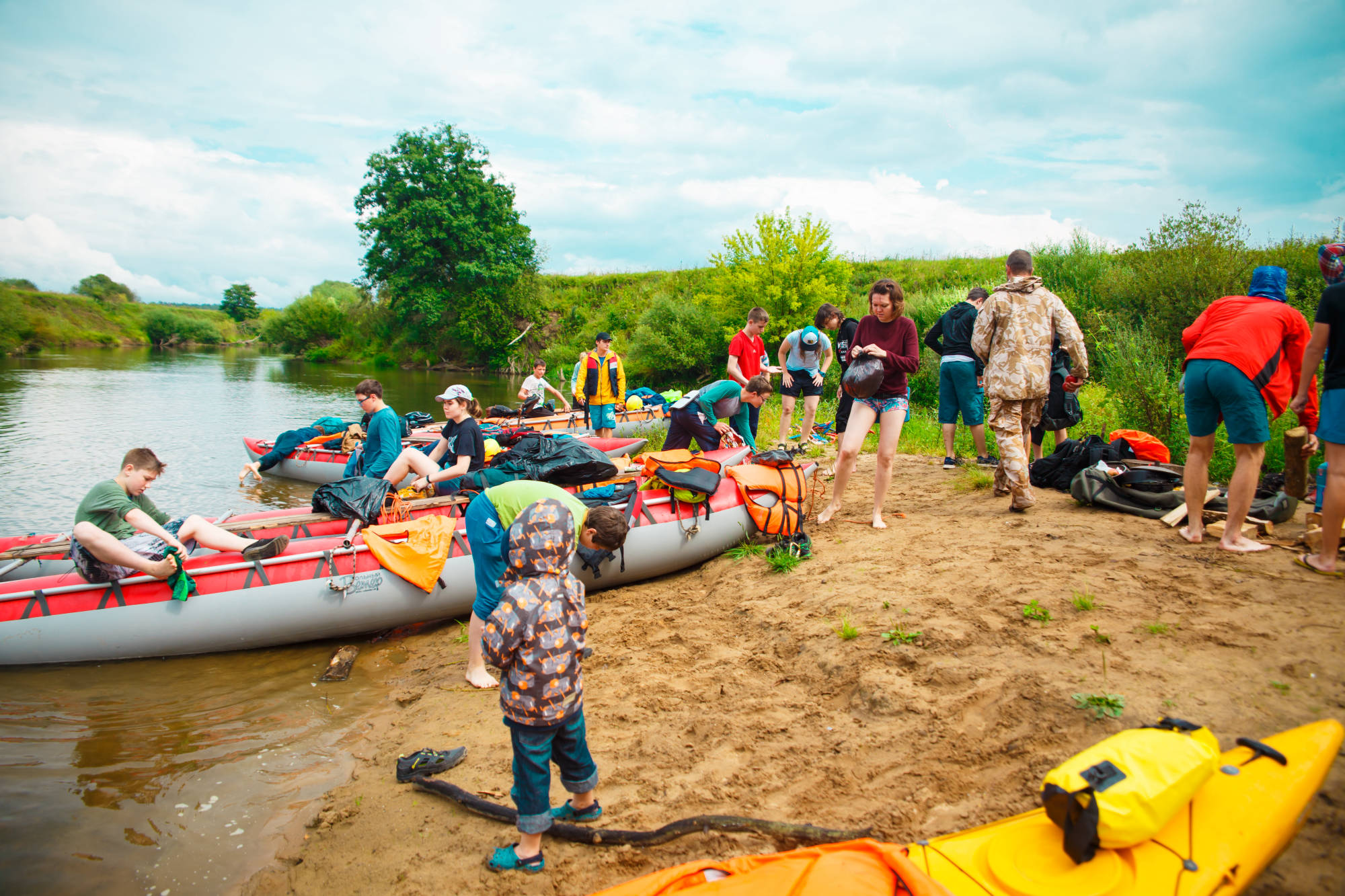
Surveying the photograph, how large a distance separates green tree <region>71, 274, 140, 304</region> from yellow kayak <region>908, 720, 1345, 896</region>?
71792mm

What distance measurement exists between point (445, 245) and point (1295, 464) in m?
35.5

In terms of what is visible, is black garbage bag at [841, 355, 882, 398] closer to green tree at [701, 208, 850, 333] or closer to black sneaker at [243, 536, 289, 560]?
black sneaker at [243, 536, 289, 560]

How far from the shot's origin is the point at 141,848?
3133mm

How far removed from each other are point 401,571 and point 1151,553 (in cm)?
511

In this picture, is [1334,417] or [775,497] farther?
[775,497]

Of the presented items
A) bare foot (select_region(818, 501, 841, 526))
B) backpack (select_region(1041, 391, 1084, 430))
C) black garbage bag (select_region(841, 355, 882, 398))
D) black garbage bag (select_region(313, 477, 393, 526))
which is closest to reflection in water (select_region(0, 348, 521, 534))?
black garbage bag (select_region(313, 477, 393, 526))

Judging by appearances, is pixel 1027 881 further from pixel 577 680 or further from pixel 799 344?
pixel 799 344

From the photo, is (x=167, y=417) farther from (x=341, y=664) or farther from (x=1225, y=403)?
(x=1225, y=403)

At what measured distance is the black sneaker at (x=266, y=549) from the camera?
16.5 ft

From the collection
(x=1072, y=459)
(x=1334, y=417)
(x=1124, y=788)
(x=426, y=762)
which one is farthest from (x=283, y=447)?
(x=1334, y=417)

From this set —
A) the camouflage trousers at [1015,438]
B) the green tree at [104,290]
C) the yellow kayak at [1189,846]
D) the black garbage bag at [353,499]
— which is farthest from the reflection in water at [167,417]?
the green tree at [104,290]

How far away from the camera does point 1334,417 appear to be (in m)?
3.60

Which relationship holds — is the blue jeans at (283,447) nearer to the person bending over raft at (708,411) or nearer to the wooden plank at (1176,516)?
the person bending over raft at (708,411)

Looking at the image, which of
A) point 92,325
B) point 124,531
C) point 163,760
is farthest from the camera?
point 92,325
